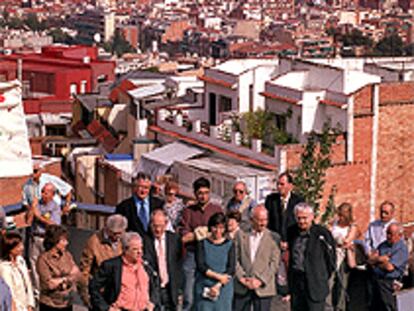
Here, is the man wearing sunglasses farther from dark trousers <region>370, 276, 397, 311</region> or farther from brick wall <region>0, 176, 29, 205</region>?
brick wall <region>0, 176, 29, 205</region>

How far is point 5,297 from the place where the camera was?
446cm

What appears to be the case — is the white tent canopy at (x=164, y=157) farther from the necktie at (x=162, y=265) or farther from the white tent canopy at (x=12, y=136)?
the necktie at (x=162, y=265)

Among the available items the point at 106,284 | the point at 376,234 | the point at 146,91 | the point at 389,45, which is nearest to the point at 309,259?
the point at 376,234

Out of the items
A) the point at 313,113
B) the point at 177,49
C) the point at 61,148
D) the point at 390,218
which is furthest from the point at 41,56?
the point at 177,49

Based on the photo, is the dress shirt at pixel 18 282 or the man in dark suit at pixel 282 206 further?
the man in dark suit at pixel 282 206

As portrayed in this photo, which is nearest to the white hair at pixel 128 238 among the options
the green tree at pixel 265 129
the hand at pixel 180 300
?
the hand at pixel 180 300

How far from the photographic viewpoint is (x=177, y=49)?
107 metres

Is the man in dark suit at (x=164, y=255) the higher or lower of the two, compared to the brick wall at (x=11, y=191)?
higher

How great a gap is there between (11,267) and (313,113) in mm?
13497

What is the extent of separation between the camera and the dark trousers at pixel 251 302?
202 inches

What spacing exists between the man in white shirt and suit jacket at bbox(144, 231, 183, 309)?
0.90 ft

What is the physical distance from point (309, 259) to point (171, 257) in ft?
2.04

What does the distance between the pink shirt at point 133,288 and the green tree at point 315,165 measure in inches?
297

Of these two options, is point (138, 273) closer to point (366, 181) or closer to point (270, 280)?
point (270, 280)
